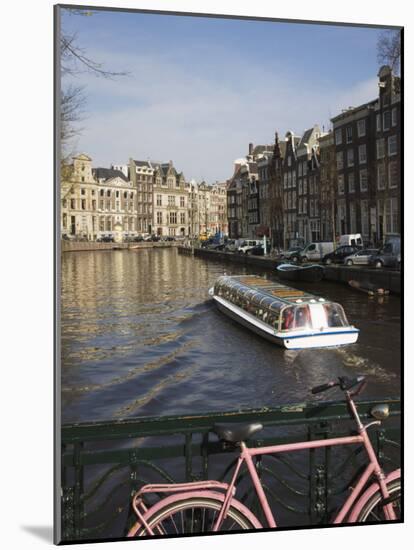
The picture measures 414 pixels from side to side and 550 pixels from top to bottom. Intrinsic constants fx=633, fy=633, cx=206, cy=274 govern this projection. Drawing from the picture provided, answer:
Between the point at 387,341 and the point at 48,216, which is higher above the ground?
the point at 48,216

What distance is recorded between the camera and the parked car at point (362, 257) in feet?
16.3

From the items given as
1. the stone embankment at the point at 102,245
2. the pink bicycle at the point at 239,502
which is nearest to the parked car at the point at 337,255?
the stone embankment at the point at 102,245

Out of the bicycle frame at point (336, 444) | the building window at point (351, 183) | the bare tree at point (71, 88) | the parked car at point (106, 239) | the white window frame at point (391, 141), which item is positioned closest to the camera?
the bicycle frame at point (336, 444)

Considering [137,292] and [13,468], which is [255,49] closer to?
[137,292]

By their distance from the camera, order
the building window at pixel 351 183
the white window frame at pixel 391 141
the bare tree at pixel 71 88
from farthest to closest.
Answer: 1. the building window at pixel 351 183
2. the white window frame at pixel 391 141
3. the bare tree at pixel 71 88

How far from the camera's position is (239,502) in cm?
335

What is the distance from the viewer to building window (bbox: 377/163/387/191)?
495 centimetres

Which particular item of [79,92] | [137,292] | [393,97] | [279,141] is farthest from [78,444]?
[393,97]

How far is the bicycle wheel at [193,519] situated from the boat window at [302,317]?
6.24 ft

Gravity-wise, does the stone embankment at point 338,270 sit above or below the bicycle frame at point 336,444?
above

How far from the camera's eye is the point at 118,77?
424 cm

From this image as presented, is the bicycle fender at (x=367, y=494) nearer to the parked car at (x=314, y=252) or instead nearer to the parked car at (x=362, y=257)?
the parked car at (x=362, y=257)

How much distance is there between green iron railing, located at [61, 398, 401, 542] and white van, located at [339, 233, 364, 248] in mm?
1387

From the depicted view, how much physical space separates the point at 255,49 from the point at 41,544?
11.7ft
